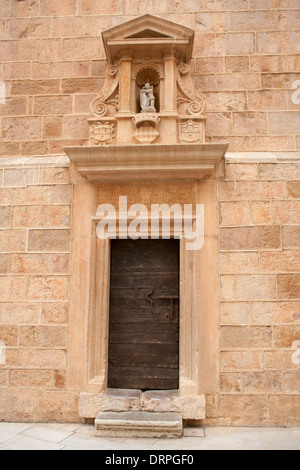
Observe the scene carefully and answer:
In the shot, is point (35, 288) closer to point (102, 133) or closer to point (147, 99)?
point (102, 133)

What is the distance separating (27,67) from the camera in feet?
15.5

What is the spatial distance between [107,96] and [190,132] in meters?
0.98

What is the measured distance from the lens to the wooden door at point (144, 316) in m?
4.22

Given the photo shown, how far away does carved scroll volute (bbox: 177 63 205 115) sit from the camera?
4.40m

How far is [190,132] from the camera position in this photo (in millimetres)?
4332

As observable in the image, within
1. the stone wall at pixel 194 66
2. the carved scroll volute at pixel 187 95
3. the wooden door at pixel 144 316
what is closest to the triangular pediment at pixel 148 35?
the carved scroll volute at pixel 187 95

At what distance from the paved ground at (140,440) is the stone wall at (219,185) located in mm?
185

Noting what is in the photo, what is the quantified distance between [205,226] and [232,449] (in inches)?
79.4

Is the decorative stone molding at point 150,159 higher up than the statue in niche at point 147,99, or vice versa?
the statue in niche at point 147,99

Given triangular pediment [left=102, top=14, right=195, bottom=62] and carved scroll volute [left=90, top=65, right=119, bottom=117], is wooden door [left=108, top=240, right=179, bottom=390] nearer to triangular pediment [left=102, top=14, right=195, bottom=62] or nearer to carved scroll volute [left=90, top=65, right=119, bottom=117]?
carved scroll volute [left=90, top=65, right=119, bottom=117]

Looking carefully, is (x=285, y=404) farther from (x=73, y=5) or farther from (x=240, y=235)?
(x=73, y=5)

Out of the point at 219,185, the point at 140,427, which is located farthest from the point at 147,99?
the point at 140,427

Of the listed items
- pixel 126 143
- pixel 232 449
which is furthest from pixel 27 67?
pixel 232 449

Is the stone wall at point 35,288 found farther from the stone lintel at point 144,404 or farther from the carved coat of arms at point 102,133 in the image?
the carved coat of arms at point 102,133
